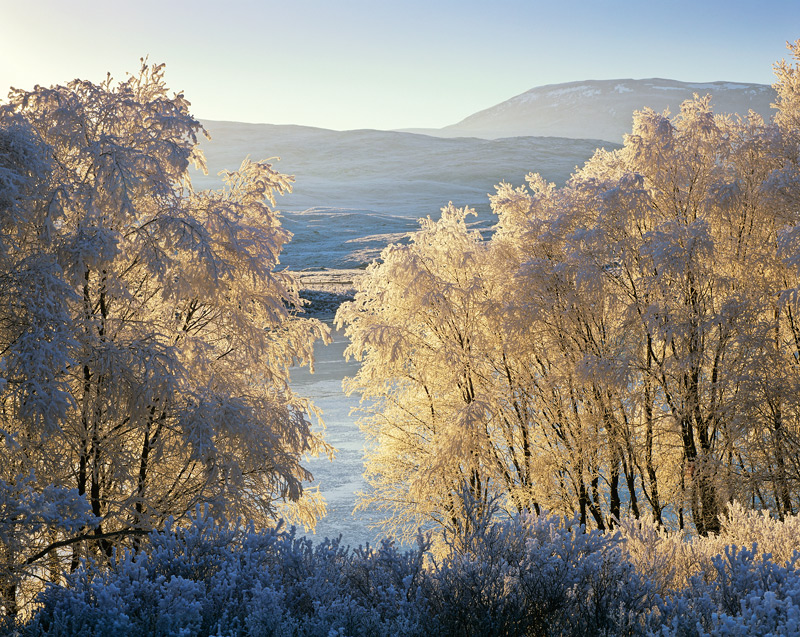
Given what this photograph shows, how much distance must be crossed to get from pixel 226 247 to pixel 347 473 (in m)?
16.1

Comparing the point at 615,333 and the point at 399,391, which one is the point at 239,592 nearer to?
the point at 615,333

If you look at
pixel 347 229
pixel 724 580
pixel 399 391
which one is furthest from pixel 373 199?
pixel 724 580

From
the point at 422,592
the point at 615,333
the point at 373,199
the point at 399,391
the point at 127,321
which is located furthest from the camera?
the point at 373,199

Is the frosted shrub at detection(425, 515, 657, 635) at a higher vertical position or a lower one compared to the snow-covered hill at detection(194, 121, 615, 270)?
lower

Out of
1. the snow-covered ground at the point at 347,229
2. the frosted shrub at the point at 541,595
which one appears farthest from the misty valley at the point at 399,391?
the snow-covered ground at the point at 347,229

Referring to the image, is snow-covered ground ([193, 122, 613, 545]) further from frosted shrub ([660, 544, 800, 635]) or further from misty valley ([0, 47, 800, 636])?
frosted shrub ([660, 544, 800, 635])

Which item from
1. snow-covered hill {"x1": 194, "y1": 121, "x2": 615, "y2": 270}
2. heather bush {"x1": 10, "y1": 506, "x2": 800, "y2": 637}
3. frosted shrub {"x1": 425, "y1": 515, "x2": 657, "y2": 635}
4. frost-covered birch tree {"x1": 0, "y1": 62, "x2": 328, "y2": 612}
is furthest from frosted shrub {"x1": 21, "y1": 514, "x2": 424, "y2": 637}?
snow-covered hill {"x1": 194, "y1": 121, "x2": 615, "y2": 270}

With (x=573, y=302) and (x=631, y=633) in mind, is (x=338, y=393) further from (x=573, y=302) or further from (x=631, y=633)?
(x=631, y=633)

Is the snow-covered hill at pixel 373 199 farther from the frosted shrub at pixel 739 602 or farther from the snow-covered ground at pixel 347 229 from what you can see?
the frosted shrub at pixel 739 602

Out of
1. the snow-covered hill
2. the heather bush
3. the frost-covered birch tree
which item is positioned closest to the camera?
the heather bush

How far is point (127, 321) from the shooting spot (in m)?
10.1

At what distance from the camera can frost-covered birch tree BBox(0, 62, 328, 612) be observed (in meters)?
8.51

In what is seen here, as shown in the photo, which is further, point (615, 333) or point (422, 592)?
point (615, 333)

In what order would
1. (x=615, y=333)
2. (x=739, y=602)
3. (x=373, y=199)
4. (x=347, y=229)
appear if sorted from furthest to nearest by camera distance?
(x=373, y=199) < (x=347, y=229) < (x=615, y=333) < (x=739, y=602)
